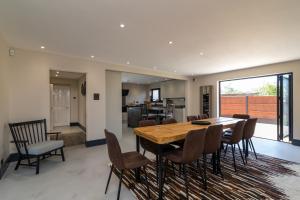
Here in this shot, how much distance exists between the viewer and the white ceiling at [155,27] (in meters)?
1.93

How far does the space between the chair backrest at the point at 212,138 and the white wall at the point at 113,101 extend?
3.39 m

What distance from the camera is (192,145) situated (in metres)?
2.03

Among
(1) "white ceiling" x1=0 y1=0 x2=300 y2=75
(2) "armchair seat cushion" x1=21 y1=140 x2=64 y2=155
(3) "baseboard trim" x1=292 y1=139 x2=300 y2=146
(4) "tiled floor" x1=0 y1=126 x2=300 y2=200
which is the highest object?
(1) "white ceiling" x1=0 y1=0 x2=300 y2=75

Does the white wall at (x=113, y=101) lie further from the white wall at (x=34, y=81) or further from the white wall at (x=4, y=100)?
the white wall at (x=4, y=100)

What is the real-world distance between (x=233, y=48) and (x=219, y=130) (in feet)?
6.88

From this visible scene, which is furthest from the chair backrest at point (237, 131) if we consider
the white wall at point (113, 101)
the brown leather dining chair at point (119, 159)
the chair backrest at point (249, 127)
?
the white wall at point (113, 101)

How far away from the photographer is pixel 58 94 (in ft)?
21.2

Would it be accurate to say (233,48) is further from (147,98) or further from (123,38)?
(147,98)

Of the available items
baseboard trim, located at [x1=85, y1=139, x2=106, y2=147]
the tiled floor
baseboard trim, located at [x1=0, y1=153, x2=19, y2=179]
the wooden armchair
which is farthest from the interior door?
baseboard trim, located at [x1=0, y1=153, x2=19, y2=179]

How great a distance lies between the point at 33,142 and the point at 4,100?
3.58 feet

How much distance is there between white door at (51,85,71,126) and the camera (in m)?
6.35

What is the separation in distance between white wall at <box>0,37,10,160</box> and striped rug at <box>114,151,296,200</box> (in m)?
2.45

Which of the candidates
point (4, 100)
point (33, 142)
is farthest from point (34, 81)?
point (33, 142)

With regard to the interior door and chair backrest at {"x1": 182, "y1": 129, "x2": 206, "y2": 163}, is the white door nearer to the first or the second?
chair backrest at {"x1": 182, "y1": 129, "x2": 206, "y2": 163}
